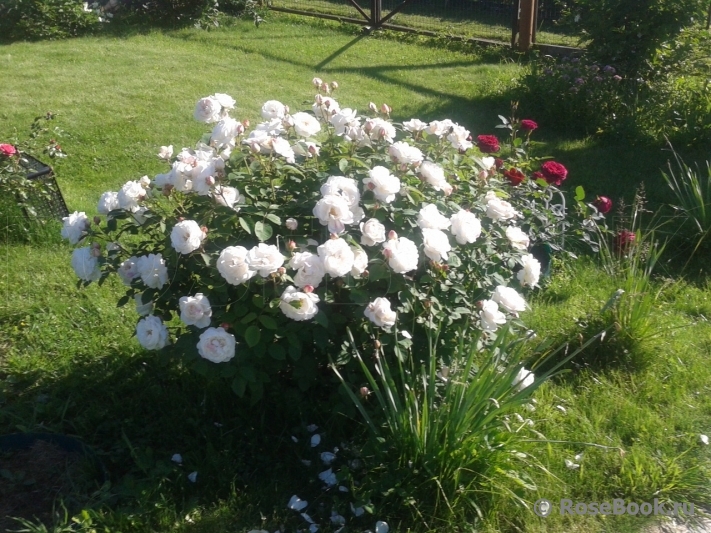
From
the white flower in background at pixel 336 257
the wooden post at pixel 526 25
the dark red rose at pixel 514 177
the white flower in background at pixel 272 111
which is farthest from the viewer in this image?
the wooden post at pixel 526 25

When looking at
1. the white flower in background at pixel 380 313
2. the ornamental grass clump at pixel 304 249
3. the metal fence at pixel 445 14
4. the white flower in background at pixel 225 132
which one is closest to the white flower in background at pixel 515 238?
the ornamental grass clump at pixel 304 249

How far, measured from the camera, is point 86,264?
309 cm

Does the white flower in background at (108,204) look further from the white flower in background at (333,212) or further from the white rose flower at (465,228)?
the white rose flower at (465,228)

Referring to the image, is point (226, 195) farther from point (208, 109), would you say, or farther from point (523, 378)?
point (523, 378)

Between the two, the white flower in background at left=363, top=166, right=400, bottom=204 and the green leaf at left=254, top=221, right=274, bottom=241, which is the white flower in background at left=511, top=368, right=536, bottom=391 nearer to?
the white flower in background at left=363, top=166, right=400, bottom=204

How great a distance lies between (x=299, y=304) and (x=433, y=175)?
2.76 ft

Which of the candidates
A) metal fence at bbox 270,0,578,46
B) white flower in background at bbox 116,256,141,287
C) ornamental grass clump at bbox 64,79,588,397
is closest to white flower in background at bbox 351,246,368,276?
ornamental grass clump at bbox 64,79,588,397

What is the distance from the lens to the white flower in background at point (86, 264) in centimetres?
308

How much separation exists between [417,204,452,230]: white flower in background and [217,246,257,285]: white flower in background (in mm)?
666

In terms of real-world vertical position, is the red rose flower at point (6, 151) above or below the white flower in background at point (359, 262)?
below

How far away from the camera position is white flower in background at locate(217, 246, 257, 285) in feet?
8.61

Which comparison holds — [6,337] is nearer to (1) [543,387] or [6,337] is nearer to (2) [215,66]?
(1) [543,387]

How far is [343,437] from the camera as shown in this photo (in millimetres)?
3248

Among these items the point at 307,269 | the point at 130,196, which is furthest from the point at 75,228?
the point at 307,269
